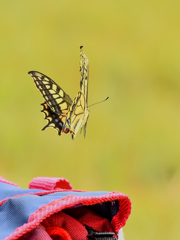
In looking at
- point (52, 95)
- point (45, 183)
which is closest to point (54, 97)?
point (52, 95)

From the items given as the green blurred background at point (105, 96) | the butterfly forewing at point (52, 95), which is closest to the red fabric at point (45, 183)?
the butterfly forewing at point (52, 95)

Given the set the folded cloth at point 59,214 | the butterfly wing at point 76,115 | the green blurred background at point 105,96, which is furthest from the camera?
the green blurred background at point 105,96

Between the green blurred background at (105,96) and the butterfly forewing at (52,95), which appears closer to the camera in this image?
the butterfly forewing at (52,95)

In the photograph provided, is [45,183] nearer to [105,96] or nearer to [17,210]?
[17,210]

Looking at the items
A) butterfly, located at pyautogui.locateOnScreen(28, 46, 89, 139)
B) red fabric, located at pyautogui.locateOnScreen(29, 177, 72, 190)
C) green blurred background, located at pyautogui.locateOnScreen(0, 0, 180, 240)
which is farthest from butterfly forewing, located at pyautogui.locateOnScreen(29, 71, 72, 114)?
green blurred background, located at pyautogui.locateOnScreen(0, 0, 180, 240)

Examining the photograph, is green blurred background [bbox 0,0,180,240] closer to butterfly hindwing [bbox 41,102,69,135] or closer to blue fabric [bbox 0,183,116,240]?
butterfly hindwing [bbox 41,102,69,135]

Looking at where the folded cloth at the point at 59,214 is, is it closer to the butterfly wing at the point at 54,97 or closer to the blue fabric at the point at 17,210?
the blue fabric at the point at 17,210

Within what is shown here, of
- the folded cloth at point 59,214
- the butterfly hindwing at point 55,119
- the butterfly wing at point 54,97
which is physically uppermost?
the butterfly wing at point 54,97

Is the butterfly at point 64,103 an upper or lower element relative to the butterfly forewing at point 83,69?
lower
